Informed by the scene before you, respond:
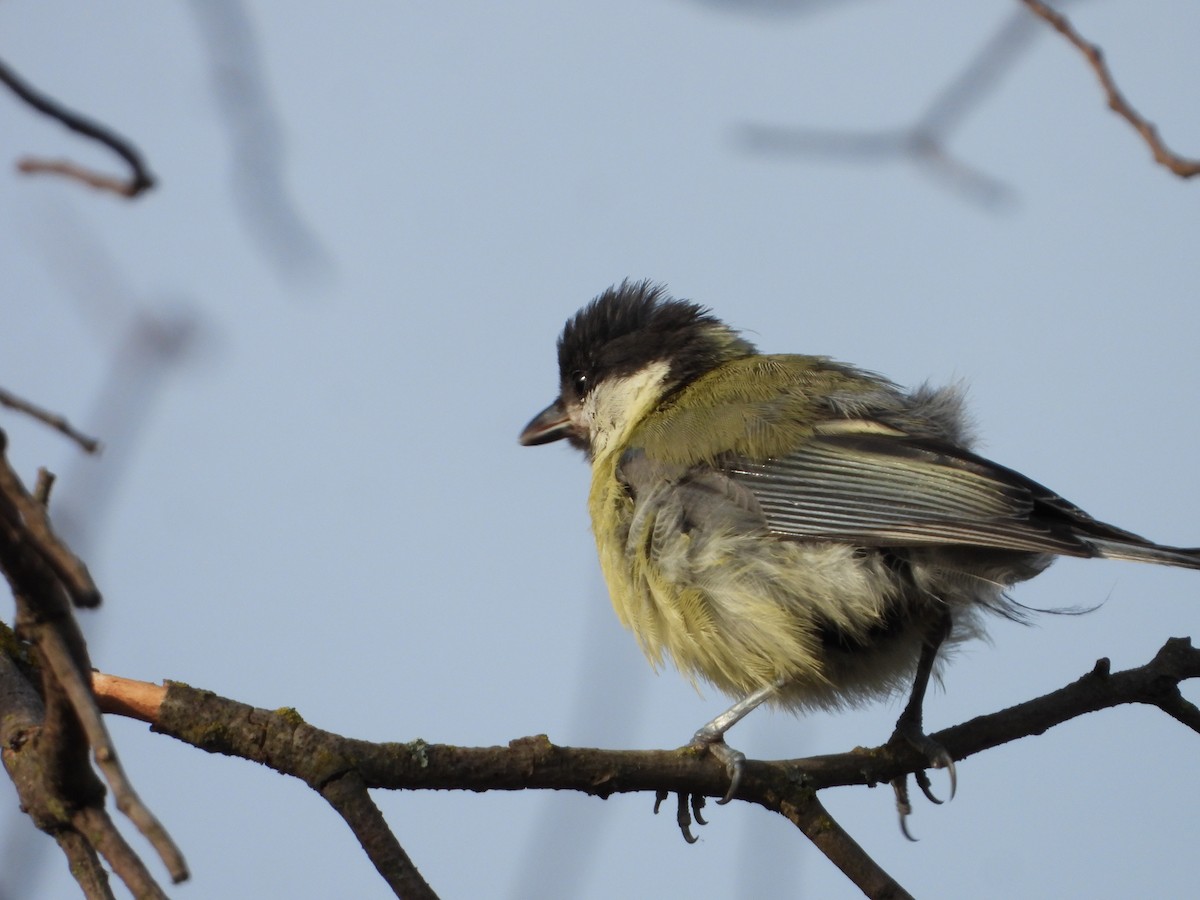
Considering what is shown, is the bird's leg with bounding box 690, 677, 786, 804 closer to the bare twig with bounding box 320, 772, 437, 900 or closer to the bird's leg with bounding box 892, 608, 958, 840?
the bird's leg with bounding box 892, 608, 958, 840

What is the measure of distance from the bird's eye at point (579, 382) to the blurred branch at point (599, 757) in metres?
2.16

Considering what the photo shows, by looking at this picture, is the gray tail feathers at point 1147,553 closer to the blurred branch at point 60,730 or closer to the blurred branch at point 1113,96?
the blurred branch at point 1113,96

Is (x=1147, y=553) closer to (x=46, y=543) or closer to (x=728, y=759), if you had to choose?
(x=728, y=759)

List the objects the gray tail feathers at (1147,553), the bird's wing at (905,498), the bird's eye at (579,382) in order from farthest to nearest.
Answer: the bird's eye at (579,382) < the bird's wing at (905,498) < the gray tail feathers at (1147,553)

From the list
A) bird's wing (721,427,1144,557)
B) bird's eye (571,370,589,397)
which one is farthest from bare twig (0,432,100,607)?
bird's eye (571,370,589,397)

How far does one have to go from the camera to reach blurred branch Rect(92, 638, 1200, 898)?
259 cm

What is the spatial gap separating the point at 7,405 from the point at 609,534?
114 inches

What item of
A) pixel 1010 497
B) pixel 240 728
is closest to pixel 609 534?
pixel 1010 497

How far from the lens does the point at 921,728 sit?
3.91 meters

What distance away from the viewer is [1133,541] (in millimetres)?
3592

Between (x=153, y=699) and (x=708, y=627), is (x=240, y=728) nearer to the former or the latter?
(x=153, y=699)

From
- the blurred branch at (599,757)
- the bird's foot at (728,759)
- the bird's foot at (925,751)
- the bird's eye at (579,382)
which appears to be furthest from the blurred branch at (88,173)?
the bird's eye at (579,382)

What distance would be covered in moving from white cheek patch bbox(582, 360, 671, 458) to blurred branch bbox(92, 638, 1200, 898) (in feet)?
6.11

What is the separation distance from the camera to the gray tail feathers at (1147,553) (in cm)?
338
